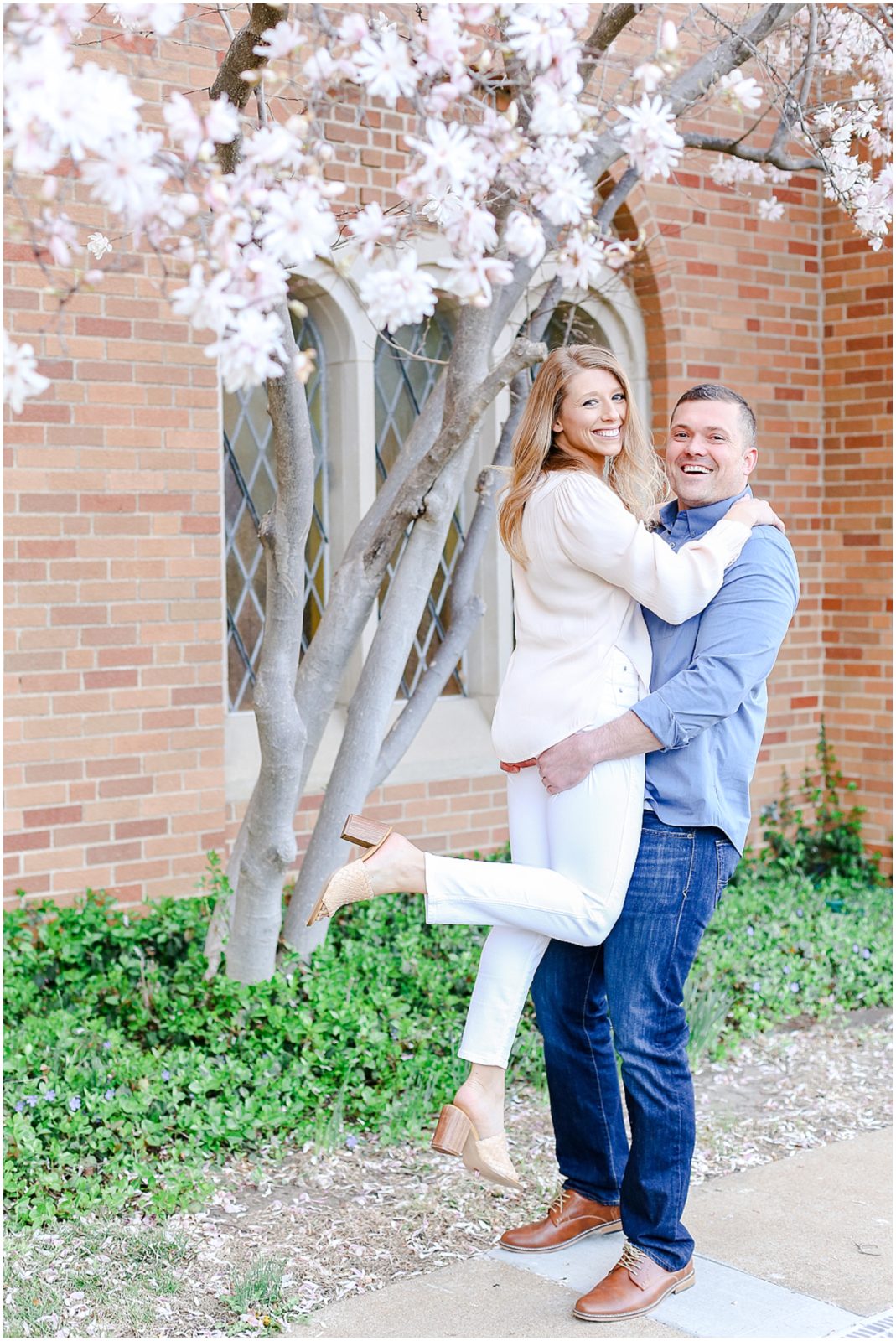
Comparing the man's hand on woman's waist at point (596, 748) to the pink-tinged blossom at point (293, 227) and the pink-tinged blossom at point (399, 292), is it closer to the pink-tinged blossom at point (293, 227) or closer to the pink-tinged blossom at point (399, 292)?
the pink-tinged blossom at point (399, 292)

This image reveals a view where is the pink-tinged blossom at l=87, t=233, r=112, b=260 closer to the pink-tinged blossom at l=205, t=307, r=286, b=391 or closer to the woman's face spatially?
the woman's face

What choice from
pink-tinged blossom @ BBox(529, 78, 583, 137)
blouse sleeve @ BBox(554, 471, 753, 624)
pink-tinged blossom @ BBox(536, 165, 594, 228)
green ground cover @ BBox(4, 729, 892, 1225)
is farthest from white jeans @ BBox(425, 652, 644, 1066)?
pink-tinged blossom @ BBox(529, 78, 583, 137)

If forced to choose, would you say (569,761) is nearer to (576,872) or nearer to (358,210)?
(576,872)

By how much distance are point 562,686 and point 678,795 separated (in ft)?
1.14

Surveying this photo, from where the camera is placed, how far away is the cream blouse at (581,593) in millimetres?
3018

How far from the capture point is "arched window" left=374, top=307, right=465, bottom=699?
629cm

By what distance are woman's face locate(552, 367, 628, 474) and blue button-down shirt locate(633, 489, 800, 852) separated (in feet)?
0.91

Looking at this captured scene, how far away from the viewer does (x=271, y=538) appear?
3973mm

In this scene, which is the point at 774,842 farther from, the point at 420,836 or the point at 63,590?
the point at 63,590

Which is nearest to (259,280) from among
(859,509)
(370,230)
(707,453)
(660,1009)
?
(370,230)

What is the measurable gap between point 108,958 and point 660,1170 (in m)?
2.50

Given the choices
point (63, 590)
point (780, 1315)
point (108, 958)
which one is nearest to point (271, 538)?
point (63, 590)

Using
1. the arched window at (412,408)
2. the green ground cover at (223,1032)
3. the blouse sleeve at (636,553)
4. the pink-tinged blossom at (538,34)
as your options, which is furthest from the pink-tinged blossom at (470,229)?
the arched window at (412,408)

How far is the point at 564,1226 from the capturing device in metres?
3.48
